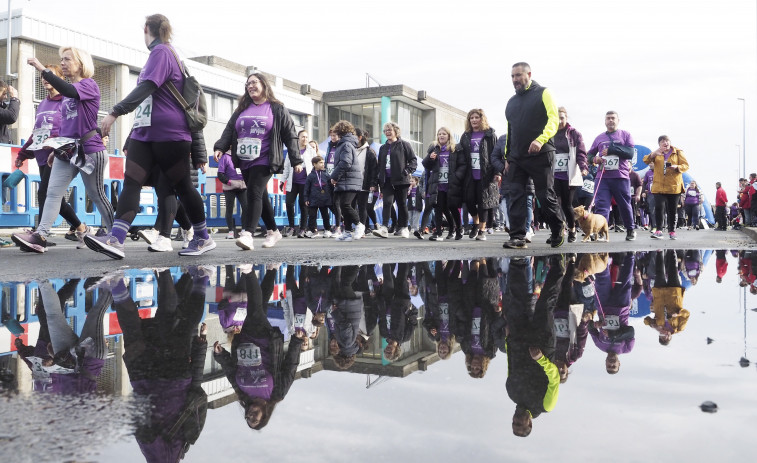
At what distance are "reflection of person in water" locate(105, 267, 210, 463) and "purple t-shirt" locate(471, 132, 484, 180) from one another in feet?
24.6

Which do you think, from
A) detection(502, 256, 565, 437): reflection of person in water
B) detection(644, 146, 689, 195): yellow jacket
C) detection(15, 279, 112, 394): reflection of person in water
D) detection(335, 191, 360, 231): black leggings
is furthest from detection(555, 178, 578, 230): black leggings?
detection(15, 279, 112, 394): reflection of person in water

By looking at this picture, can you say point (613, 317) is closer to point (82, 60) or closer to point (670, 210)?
point (82, 60)

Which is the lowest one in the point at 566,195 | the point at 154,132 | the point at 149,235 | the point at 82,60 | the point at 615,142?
the point at 149,235

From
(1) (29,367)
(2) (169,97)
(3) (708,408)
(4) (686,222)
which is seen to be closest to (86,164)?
(2) (169,97)

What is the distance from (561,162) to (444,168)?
2255 millimetres

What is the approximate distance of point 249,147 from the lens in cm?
712

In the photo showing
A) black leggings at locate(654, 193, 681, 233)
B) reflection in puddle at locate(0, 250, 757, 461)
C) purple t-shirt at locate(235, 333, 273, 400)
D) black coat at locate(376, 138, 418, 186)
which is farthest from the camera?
black coat at locate(376, 138, 418, 186)

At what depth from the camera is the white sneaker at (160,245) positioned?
6.70 meters

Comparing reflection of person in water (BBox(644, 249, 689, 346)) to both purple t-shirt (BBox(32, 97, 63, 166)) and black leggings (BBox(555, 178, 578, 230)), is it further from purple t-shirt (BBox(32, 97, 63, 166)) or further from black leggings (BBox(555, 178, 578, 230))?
purple t-shirt (BBox(32, 97, 63, 166))

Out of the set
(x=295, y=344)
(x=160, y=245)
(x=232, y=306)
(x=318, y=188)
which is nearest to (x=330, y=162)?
(x=318, y=188)

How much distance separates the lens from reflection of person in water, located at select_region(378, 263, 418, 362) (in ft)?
7.65

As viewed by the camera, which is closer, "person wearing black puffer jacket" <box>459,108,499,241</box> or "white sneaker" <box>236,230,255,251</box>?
"white sneaker" <box>236,230,255,251</box>

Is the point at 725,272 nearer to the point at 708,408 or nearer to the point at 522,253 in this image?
the point at 522,253

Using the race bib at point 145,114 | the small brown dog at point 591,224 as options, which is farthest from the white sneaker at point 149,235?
the small brown dog at point 591,224
